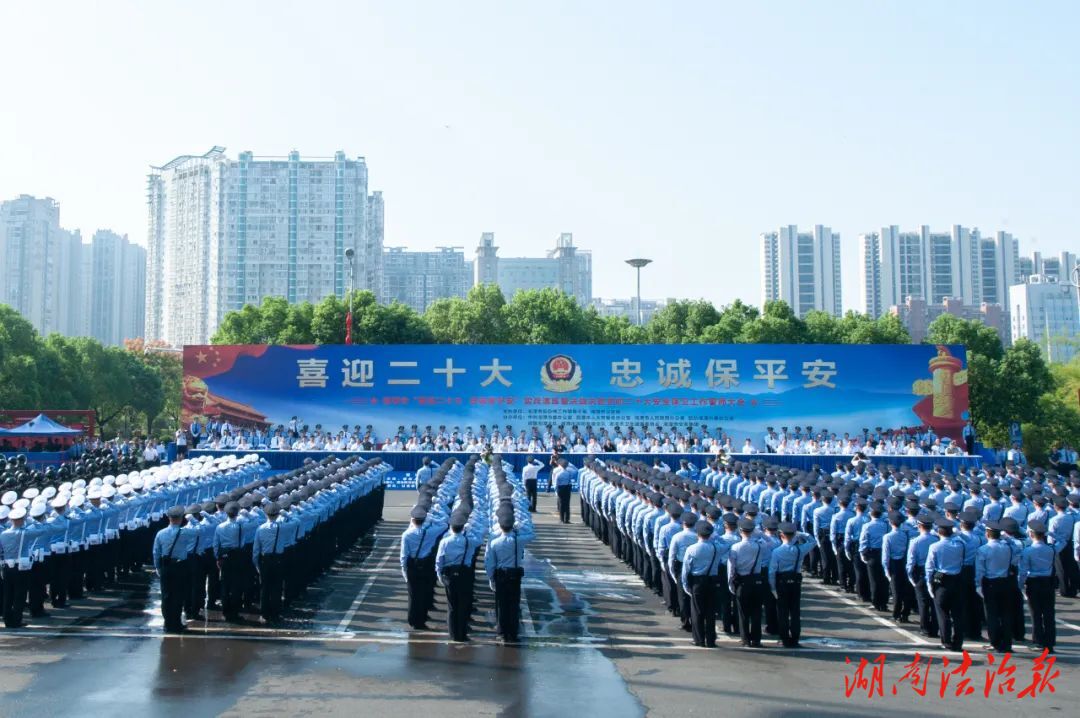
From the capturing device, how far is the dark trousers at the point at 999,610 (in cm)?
855

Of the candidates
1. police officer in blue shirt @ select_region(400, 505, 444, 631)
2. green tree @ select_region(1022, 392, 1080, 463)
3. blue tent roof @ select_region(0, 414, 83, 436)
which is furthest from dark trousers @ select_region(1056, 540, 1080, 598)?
green tree @ select_region(1022, 392, 1080, 463)

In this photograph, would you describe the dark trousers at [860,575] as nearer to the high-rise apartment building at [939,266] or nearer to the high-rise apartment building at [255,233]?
the high-rise apartment building at [255,233]

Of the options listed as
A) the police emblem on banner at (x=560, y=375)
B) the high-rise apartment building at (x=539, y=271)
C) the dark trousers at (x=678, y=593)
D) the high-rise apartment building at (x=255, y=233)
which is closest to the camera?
the dark trousers at (x=678, y=593)

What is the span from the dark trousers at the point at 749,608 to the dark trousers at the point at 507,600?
6.54 ft

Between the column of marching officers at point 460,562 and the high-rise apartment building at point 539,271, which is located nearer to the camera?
the column of marching officers at point 460,562

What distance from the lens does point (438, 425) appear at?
29.7 metres

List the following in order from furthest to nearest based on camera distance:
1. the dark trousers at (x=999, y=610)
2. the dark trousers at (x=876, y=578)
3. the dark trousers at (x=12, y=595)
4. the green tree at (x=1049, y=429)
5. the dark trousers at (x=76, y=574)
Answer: the green tree at (x=1049, y=429) < the dark trousers at (x=76, y=574) < the dark trousers at (x=876, y=578) < the dark trousers at (x=12, y=595) < the dark trousers at (x=999, y=610)

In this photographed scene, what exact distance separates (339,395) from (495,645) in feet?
71.7

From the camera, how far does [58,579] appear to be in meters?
10.4

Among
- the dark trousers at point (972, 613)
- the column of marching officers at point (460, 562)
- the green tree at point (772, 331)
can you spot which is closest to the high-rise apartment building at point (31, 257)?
the green tree at point (772, 331)

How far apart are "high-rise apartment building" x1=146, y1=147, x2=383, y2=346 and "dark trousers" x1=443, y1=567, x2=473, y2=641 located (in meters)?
92.0

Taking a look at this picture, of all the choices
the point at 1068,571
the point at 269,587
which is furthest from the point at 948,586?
the point at 269,587

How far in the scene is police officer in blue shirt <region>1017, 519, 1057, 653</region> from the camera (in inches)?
343

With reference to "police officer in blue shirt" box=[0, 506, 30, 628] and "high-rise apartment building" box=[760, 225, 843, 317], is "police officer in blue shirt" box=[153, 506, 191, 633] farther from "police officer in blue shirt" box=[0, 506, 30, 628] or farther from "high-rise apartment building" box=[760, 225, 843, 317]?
"high-rise apartment building" box=[760, 225, 843, 317]
